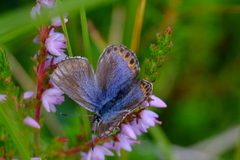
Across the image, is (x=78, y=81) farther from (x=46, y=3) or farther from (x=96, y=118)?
(x=46, y=3)

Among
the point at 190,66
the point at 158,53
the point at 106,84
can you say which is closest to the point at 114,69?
the point at 106,84

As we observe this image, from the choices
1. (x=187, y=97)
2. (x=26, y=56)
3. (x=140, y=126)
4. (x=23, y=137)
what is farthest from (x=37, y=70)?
(x=187, y=97)

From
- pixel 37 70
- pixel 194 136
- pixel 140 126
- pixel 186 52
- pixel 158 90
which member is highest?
pixel 186 52

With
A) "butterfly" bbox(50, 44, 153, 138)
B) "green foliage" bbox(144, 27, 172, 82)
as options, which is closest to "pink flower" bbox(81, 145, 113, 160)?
"butterfly" bbox(50, 44, 153, 138)

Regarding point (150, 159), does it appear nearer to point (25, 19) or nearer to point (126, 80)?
point (126, 80)

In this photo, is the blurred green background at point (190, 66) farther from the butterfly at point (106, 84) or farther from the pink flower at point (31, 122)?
the pink flower at point (31, 122)

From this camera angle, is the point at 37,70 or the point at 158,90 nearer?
the point at 37,70

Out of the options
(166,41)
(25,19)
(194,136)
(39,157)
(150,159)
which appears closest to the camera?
(25,19)
